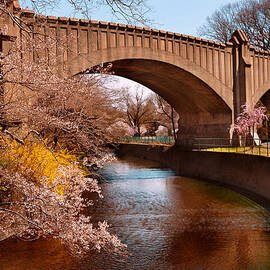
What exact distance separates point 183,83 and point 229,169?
7.95m

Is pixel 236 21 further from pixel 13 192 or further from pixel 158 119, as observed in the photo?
pixel 13 192

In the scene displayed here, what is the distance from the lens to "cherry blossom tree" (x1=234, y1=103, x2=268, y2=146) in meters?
21.4

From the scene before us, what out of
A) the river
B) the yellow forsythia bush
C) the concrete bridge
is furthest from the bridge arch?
the yellow forsythia bush

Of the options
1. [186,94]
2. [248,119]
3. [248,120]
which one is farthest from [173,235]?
[186,94]

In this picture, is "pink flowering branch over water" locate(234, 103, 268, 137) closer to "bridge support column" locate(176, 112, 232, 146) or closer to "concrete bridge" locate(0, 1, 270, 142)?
"concrete bridge" locate(0, 1, 270, 142)

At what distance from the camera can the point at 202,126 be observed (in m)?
26.1

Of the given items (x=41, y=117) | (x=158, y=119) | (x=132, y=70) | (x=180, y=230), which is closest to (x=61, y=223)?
(x=41, y=117)

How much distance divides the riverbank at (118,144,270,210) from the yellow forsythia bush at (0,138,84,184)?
26.2 ft

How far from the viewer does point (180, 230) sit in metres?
10.0

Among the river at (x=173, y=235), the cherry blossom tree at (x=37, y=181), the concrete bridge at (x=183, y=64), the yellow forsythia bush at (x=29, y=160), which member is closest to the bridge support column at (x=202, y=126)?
the concrete bridge at (x=183, y=64)

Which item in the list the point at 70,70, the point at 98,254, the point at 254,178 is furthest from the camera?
the point at 70,70

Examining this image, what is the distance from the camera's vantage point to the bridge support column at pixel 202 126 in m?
23.6

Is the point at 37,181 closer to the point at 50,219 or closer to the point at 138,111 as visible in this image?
the point at 50,219

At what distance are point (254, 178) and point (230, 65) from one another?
427 inches
